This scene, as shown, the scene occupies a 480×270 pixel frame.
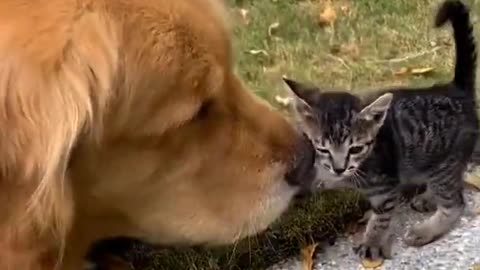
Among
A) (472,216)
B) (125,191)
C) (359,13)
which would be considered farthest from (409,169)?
(359,13)

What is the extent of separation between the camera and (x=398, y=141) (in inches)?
148

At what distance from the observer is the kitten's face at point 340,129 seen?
11.8 ft

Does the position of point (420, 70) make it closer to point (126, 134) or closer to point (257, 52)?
point (257, 52)

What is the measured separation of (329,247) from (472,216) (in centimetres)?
54

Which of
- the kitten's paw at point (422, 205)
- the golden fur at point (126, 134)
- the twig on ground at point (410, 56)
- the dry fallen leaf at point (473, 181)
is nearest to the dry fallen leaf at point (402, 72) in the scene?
the twig on ground at point (410, 56)

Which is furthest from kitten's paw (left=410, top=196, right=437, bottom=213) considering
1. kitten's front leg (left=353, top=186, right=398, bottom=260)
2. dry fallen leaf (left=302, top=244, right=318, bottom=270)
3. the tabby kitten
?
dry fallen leaf (left=302, top=244, right=318, bottom=270)

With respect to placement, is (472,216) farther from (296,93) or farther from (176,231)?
(176,231)

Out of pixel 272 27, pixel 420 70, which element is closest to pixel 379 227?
pixel 420 70

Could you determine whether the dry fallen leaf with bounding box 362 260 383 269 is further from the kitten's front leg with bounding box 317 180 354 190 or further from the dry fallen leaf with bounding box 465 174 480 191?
the dry fallen leaf with bounding box 465 174 480 191

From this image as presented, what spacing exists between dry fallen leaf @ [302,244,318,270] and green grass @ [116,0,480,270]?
0.28 feet

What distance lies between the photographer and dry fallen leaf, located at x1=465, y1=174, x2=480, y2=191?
4039 mm

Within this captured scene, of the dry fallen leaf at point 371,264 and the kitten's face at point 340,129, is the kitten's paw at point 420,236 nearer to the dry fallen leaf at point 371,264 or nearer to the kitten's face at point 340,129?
the dry fallen leaf at point 371,264

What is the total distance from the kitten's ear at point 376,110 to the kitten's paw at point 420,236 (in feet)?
1.46

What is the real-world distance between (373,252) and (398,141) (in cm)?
39
